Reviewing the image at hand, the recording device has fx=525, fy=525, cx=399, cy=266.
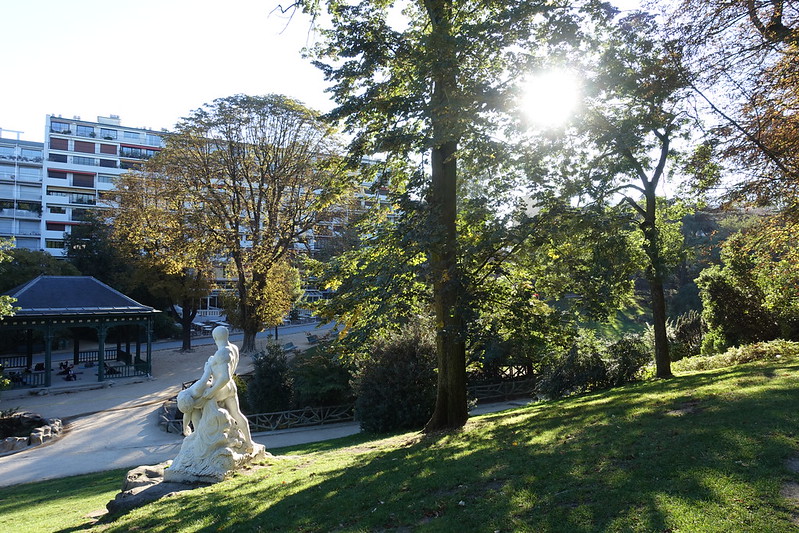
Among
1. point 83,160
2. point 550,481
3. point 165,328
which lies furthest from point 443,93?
point 83,160

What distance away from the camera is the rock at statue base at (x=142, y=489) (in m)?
7.86

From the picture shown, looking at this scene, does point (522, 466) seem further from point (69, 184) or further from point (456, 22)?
point (69, 184)

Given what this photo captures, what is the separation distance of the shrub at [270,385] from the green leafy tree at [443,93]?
33.2ft

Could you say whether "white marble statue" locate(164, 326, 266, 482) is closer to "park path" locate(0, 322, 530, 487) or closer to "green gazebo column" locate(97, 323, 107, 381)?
"park path" locate(0, 322, 530, 487)

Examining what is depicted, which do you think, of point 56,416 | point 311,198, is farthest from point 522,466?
point 311,198

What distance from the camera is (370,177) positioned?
1179cm

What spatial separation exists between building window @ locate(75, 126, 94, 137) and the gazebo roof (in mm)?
49733

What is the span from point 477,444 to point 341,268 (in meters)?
4.61

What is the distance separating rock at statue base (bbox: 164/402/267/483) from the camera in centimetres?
880

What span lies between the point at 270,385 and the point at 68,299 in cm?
1383

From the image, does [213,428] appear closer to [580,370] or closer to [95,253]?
[580,370]

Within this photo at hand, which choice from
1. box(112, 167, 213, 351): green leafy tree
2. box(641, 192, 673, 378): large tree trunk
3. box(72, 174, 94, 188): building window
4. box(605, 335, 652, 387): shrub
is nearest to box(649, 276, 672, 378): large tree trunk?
box(641, 192, 673, 378): large tree trunk

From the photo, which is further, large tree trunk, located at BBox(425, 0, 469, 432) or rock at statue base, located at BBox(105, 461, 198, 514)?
large tree trunk, located at BBox(425, 0, 469, 432)

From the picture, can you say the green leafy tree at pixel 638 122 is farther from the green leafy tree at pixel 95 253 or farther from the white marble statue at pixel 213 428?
the green leafy tree at pixel 95 253
